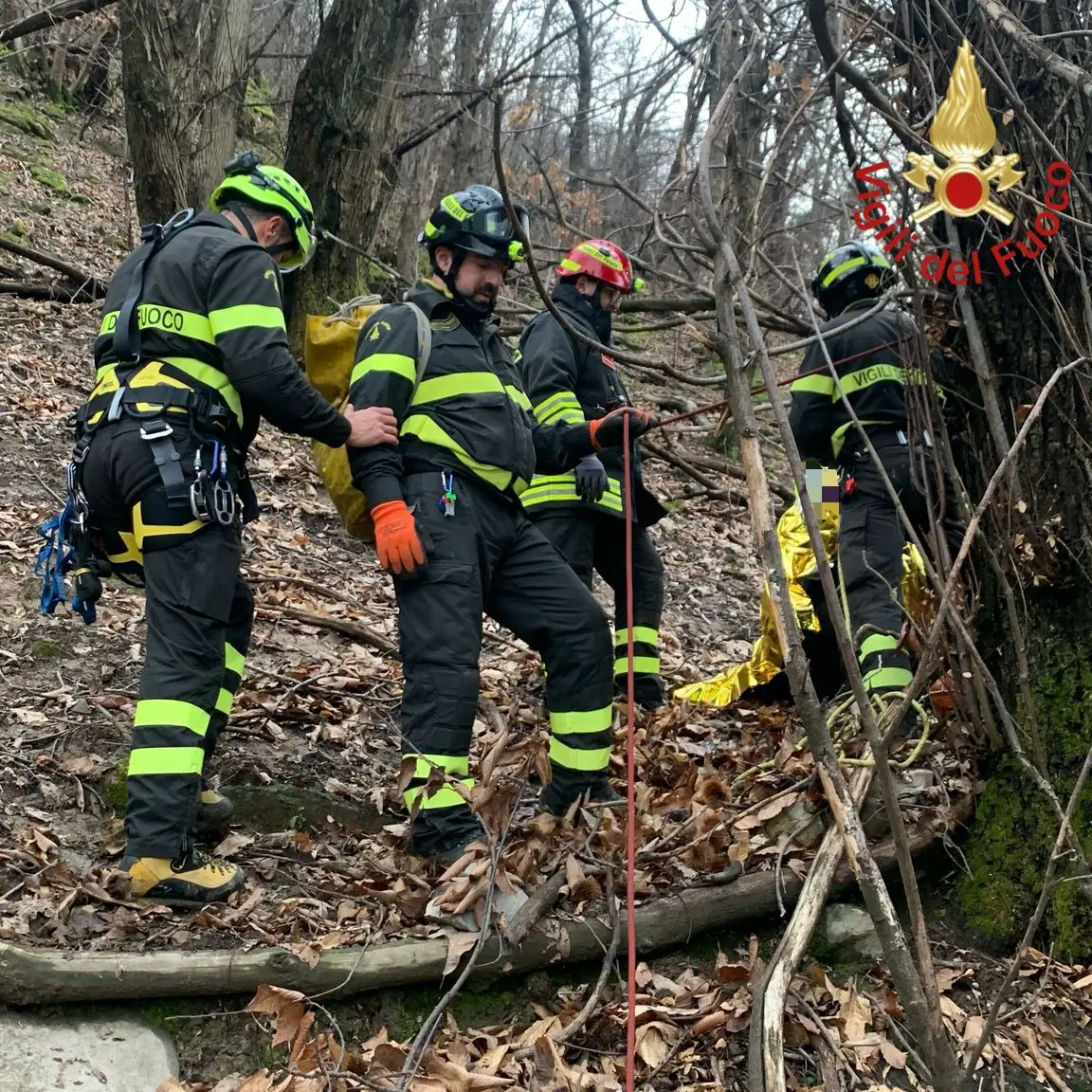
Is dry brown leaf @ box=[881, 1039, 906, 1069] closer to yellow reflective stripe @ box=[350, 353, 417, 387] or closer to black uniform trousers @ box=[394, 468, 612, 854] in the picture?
black uniform trousers @ box=[394, 468, 612, 854]

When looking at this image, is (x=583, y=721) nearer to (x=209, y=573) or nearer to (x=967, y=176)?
(x=209, y=573)

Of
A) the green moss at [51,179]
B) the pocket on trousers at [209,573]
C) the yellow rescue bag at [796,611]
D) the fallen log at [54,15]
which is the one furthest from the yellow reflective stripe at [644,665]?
the green moss at [51,179]

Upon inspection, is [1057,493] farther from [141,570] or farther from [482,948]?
[141,570]

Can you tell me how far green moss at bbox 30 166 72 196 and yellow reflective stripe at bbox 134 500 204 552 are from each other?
444 inches

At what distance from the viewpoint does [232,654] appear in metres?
4.26

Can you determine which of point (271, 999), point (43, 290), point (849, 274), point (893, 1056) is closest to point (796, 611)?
point (849, 274)

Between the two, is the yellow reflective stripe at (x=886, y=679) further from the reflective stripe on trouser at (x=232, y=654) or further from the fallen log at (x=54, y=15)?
the fallen log at (x=54, y=15)

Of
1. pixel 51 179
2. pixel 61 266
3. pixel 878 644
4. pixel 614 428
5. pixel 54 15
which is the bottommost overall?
pixel 878 644

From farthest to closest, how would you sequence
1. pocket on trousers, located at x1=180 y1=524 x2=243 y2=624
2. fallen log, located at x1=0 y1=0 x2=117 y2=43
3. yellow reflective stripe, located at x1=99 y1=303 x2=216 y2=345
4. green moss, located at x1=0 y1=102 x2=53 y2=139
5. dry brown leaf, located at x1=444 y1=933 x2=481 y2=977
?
1. green moss, located at x1=0 y1=102 x2=53 y2=139
2. fallen log, located at x1=0 y1=0 x2=117 y2=43
3. yellow reflective stripe, located at x1=99 y1=303 x2=216 y2=345
4. pocket on trousers, located at x1=180 y1=524 x2=243 y2=624
5. dry brown leaf, located at x1=444 y1=933 x2=481 y2=977

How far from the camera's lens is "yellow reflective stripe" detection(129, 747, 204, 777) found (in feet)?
11.5

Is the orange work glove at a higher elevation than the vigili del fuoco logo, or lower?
lower

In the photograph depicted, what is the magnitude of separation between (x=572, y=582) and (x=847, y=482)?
1.79 m

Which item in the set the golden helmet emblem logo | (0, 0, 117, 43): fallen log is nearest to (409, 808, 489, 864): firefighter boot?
the golden helmet emblem logo

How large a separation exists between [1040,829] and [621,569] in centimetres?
274
